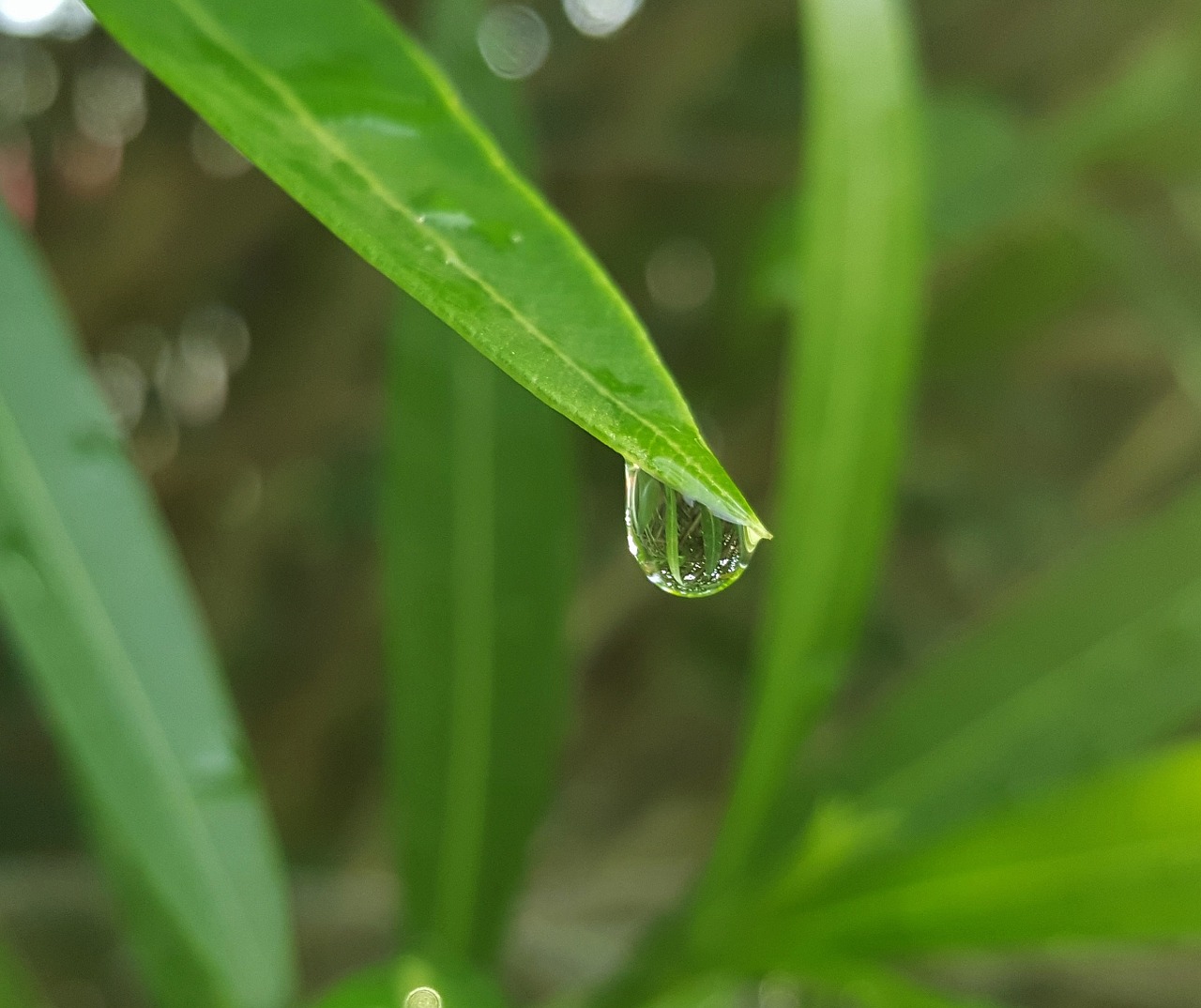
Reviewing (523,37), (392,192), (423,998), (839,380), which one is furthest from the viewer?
(523,37)

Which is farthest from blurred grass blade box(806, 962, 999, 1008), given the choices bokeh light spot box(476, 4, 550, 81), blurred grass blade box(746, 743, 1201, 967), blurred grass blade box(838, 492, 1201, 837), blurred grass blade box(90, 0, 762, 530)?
bokeh light spot box(476, 4, 550, 81)

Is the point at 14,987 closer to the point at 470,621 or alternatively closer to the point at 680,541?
the point at 470,621

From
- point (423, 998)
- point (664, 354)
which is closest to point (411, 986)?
point (423, 998)

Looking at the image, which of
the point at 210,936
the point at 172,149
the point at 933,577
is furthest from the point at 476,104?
the point at 933,577

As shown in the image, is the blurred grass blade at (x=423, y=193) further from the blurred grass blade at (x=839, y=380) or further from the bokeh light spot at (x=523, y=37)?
the bokeh light spot at (x=523, y=37)

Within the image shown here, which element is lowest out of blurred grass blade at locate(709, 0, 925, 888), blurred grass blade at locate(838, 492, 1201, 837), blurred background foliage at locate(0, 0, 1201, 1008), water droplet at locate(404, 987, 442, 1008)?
water droplet at locate(404, 987, 442, 1008)

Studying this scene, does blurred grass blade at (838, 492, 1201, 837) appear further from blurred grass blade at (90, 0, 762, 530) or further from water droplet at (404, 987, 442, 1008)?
blurred grass blade at (90, 0, 762, 530)
